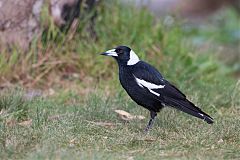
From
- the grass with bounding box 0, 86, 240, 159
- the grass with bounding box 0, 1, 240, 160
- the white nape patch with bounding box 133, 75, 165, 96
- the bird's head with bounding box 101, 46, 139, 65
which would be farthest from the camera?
the bird's head with bounding box 101, 46, 139, 65

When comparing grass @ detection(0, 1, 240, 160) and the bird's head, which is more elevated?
the bird's head

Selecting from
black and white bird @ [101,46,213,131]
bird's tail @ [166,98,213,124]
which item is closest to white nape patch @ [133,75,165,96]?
black and white bird @ [101,46,213,131]

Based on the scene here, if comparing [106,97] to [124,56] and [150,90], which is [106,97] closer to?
[124,56]

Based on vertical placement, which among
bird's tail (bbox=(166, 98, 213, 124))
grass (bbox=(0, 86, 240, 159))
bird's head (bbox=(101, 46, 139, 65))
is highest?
bird's head (bbox=(101, 46, 139, 65))

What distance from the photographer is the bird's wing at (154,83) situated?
6.07 meters

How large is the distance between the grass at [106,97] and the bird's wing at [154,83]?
0.30 m

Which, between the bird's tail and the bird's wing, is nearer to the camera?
the bird's tail

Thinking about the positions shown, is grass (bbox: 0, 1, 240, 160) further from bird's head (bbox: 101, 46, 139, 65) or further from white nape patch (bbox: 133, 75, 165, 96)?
bird's head (bbox: 101, 46, 139, 65)

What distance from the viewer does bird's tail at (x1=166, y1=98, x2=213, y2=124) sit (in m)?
5.84

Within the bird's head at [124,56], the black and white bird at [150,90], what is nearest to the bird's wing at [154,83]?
the black and white bird at [150,90]

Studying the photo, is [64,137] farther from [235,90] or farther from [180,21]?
[180,21]

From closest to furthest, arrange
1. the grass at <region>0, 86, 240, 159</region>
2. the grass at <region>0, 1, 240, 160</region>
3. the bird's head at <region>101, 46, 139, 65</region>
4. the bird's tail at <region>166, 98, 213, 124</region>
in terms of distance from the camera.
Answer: the grass at <region>0, 86, 240, 159</region>, the grass at <region>0, 1, 240, 160</region>, the bird's tail at <region>166, 98, 213, 124</region>, the bird's head at <region>101, 46, 139, 65</region>

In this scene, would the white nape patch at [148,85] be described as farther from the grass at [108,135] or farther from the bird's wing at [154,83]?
the grass at [108,135]

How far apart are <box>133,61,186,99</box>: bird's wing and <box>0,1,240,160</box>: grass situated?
297 mm
